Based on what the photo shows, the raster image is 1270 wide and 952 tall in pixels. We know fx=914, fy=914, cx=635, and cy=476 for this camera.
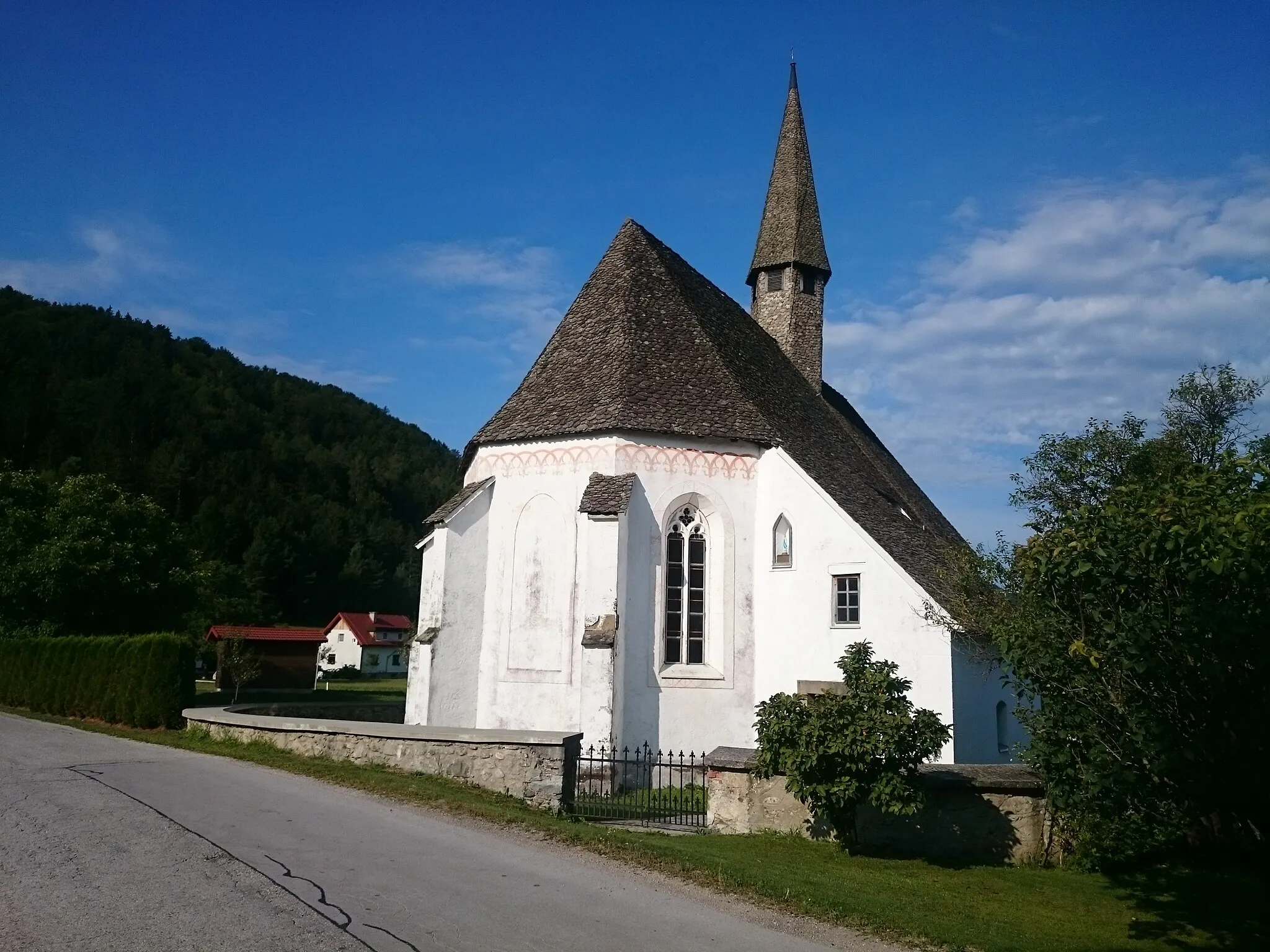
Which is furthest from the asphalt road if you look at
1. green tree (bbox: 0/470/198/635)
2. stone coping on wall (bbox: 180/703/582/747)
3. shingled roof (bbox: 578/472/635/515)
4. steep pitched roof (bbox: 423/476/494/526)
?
green tree (bbox: 0/470/198/635)

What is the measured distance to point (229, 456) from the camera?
74.4m

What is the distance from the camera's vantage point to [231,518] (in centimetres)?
6888

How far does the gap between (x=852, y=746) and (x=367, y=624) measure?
66.0 meters

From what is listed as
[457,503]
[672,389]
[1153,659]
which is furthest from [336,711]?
[1153,659]

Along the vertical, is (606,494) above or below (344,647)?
above

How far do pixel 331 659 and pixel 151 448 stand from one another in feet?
73.3

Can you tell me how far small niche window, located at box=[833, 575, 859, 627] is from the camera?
690 inches

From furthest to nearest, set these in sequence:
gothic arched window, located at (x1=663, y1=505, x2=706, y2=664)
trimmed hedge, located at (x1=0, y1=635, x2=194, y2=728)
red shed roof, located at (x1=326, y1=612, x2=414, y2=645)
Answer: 1. red shed roof, located at (x1=326, y1=612, x2=414, y2=645)
2. trimmed hedge, located at (x1=0, y1=635, x2=194, y2=728)
3. gothic arched window, located at (x1=663, y1=505, x2=706, y2=664)

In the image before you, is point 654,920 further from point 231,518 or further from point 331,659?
point 231,518

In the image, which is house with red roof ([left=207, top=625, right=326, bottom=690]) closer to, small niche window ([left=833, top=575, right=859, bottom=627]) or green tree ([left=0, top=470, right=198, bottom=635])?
green tree ([left=0, top=470, right=198, bottom=635])

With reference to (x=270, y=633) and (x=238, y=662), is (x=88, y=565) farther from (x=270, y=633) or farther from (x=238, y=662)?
(x=270, y=633)

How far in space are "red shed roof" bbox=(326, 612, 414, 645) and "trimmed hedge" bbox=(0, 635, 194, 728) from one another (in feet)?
137

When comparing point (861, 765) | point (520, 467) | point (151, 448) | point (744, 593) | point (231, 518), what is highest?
point (151, 448)

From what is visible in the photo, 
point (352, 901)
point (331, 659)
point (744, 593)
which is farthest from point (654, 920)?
point (331, 659)
